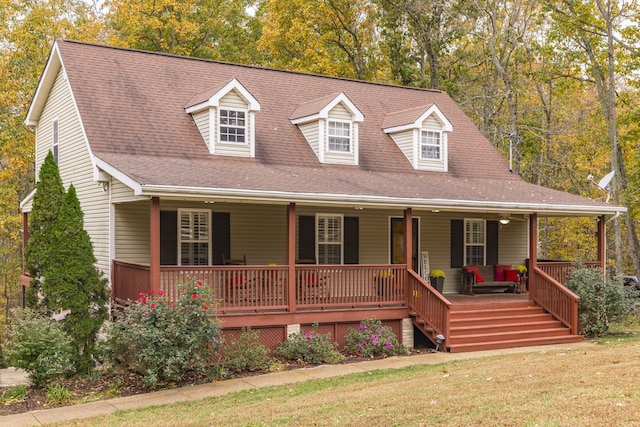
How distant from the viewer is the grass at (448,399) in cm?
788

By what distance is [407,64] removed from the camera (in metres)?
32.8

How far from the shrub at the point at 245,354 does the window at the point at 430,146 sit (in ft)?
29.7

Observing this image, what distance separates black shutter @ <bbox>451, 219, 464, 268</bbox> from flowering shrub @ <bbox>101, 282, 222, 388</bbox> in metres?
9.67

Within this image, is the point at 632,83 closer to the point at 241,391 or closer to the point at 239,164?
the point at 239,164

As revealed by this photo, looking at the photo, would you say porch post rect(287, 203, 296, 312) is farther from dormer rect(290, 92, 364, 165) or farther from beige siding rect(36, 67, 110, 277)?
beige siding rect(36, 67, 110, 277)

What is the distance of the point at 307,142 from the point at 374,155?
6.92 feet

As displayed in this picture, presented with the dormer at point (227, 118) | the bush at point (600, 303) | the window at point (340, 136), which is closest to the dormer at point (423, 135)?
the window at point (340, 136)

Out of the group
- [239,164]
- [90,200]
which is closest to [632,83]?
[239,164]

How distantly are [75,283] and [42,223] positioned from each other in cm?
141

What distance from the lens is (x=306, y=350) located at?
45.6 ft

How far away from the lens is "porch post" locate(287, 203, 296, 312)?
1420 cm

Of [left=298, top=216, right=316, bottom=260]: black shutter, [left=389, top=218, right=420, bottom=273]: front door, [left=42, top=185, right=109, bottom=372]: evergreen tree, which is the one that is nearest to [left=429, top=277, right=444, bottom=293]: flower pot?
[left=389, top=218, right=420, bottom=273]: front door

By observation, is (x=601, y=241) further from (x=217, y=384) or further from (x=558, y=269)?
(x=217, y=384)

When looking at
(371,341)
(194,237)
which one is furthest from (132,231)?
(371,341)
